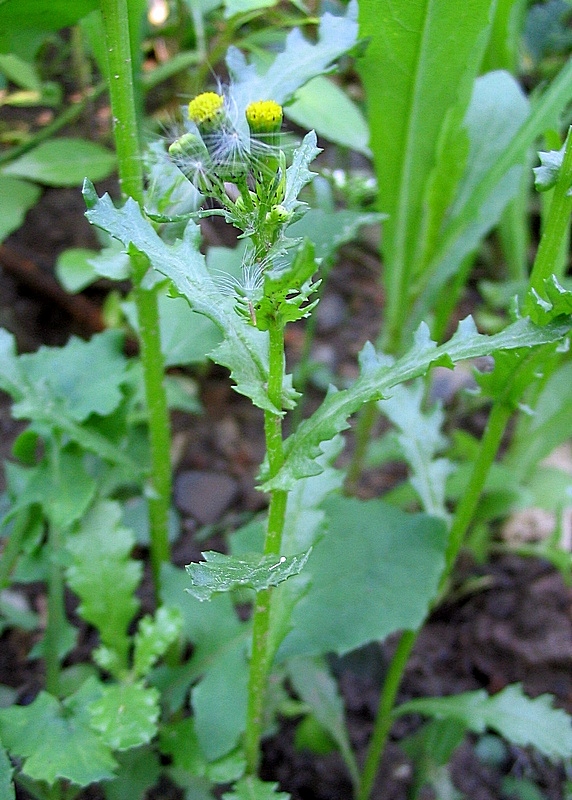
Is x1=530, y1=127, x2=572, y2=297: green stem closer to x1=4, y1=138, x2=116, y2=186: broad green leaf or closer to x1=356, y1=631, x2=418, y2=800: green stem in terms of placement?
x1=356, y1=631, x2=418, y2=800: green stem

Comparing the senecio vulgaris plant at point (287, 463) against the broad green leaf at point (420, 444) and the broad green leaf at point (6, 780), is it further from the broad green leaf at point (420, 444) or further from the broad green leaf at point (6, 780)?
the broad green leaf at point (6, 780)

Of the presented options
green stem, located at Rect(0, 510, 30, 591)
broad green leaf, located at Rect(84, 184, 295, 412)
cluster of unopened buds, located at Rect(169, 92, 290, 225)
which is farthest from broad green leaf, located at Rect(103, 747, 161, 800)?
cluster of unopened buds, located at Rect(169, 92, 290, 225)

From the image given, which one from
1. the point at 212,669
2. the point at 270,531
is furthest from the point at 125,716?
the point at 270,531

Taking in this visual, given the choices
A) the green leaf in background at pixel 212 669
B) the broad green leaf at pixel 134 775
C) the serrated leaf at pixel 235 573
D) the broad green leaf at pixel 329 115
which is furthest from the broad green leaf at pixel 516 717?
the broad green leaf at pixel 329 115

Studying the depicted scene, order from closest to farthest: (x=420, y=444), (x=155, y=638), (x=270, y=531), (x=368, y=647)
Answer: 1. (x=270, y=531)
2. (x=155, y=638)
3. (x=420, y=444)
4. (x=368, y=647)

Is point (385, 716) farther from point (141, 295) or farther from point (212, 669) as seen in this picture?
point (141, 295)

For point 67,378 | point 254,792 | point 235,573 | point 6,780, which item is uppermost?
point 235,573
